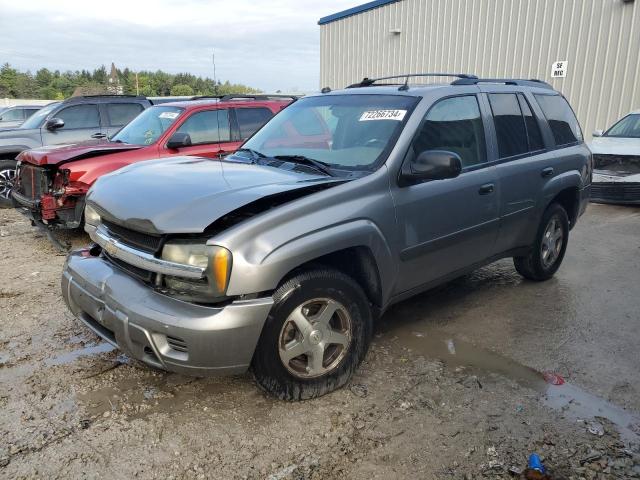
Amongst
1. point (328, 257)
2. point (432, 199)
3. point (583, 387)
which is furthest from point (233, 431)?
point (583, 387)

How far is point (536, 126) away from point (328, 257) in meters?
2.70

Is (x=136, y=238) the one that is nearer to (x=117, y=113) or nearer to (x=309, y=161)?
(x=309, y=161)

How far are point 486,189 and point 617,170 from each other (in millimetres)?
6540

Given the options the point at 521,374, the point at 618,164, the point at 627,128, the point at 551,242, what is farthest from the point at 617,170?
the point at 521,374

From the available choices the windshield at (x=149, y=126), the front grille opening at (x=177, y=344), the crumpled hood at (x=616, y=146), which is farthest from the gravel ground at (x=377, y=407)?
the crumpled hood at (x=616, y=146)

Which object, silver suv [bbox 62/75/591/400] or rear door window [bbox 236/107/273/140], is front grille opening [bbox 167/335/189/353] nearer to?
silver suv [bbox 62/75/591/400]

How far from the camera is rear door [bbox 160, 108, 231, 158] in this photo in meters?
7.07

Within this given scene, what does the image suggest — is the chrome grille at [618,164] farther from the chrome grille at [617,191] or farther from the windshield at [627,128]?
the windshield at [627,128]

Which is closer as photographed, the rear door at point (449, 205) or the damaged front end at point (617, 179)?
the rear door at point (449, 205)

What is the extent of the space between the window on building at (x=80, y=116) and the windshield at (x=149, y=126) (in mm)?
2752

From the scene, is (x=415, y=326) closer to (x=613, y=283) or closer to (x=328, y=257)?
(x=328, y=257)

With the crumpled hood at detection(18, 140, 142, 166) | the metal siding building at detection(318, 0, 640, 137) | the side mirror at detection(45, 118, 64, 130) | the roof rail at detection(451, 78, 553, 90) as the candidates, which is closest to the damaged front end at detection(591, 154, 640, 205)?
the metal siding building at detection(318, 0, 640, 137)

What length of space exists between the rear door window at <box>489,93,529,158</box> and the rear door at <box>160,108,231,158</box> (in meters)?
3.84

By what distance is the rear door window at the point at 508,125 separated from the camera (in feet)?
14.2
